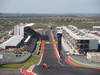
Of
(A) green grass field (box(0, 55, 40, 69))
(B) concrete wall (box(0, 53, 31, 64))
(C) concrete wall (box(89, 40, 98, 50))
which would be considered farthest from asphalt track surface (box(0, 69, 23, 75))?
(C) concrete wall (box(89, 40, 98, 50))

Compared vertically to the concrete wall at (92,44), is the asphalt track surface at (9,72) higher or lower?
lower

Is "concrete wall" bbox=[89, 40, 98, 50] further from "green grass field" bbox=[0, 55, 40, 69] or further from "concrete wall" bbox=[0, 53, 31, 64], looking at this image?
"concrete wall" bbox=[0, 53, 31, 64]

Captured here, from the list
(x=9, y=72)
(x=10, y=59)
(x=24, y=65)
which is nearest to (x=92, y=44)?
(x=24, y=65)

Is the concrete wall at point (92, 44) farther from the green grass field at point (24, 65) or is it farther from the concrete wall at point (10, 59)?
the concrete wall at point (10, 59)

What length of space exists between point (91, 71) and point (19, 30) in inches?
1787

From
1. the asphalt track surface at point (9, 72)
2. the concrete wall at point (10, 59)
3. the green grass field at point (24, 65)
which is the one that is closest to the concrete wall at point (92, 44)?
the green grass field at point (24, 65)

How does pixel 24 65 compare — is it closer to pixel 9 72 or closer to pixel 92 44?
pixel 9 72

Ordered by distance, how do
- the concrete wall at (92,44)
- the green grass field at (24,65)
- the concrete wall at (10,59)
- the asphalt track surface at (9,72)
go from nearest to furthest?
the asphalt track surface at (9,72), the green grass field at (24,65), the concrete wall at (10,59), the concrete wall at (92,44)

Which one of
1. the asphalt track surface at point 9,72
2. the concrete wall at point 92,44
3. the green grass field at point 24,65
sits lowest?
the green grass field at point 24,65

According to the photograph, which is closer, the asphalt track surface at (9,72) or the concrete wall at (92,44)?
the asphalt track surface at (9,72)

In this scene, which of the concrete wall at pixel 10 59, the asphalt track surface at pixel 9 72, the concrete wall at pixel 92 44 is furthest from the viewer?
the concrete wall at pixel 92 44

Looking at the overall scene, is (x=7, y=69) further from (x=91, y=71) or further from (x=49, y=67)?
(x=91, y=71)

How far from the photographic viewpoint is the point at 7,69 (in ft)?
130

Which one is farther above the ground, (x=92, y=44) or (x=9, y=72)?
(x=92, y=44)
